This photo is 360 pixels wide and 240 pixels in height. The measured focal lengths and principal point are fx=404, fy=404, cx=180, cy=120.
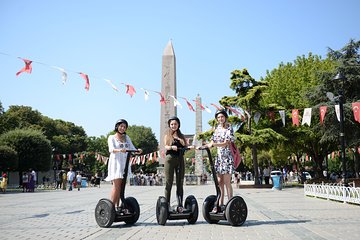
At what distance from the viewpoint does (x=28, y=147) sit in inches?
1737

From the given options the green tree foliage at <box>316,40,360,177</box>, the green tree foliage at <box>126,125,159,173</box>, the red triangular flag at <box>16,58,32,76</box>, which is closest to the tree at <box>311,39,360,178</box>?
the green tree foliage at <box>316,40,360,177</box>

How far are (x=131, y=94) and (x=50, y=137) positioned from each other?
54007mm

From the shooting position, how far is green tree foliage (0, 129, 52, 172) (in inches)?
1714

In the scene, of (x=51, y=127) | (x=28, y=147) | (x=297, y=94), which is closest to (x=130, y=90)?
(x=297, y=94)

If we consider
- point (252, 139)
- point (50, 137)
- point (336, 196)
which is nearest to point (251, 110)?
A: point (252, 139)

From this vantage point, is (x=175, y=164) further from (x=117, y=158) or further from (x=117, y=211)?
Answer: (x=117, y=211)

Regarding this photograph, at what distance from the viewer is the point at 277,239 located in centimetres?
598

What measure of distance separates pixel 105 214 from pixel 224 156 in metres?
2.57

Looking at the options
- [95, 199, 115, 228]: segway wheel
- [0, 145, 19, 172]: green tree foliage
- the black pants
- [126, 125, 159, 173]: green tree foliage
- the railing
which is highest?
[126, 125, 159, 173]: green tree foliage

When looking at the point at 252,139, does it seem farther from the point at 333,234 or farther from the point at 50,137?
the point at 50,137

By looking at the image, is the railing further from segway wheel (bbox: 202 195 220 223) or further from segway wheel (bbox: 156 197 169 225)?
segway wheel (bbox: 156 197 169 225)

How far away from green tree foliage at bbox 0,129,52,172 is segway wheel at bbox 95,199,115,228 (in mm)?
38367

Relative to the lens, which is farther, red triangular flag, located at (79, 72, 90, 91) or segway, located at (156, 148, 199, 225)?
red triangular flag, located at (79, 72, 90, 91)

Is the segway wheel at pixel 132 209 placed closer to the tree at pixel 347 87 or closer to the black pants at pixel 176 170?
the black pants at pixel 176 170
